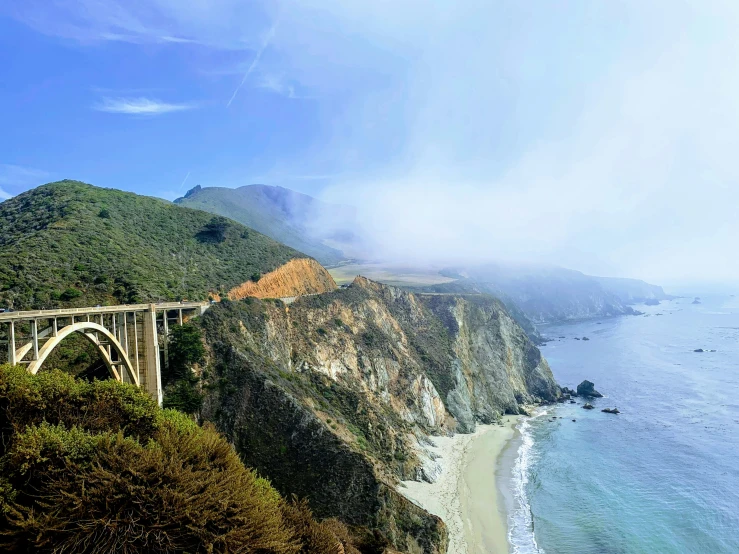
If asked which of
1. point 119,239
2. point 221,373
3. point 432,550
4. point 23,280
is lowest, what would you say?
point 432,550

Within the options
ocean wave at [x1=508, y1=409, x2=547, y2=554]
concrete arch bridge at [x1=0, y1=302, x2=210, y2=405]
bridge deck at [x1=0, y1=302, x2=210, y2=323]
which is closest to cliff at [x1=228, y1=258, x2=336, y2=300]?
bridge deck at [x1=0, y1=302, x2=210, y2=323]

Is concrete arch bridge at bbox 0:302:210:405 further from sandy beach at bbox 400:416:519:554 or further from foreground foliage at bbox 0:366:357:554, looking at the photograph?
sandy beach at bbox 400:416:519:554

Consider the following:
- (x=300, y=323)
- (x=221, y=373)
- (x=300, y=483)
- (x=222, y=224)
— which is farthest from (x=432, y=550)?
(x=222, y=224)

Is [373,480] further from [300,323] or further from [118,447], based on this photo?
[300,323]

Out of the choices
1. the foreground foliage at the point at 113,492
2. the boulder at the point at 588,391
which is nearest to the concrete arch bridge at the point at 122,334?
the foreground foliage at the point at 113,492

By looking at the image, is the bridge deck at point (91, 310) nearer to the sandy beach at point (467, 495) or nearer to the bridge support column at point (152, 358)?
the bridge support column at point (152, 358)

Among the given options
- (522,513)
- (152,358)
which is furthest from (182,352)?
(522,513)

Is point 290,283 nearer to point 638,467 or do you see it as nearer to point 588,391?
point 638,467
